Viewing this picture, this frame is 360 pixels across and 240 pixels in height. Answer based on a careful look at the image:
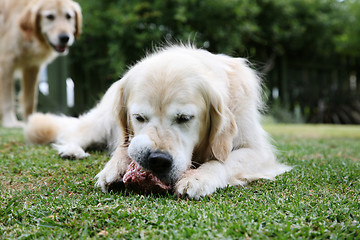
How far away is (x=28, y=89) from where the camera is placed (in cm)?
659

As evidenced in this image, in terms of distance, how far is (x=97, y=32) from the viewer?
10148 mm

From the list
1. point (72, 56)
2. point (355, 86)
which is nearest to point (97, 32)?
point (72, 56)

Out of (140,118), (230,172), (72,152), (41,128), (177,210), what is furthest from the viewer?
(41,128)

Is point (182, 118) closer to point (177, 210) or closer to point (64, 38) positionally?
point (177, 210)

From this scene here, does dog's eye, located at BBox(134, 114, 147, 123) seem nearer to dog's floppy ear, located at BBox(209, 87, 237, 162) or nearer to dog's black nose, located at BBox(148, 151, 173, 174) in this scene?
dog's black nose, located at BBox(148, 151, 173, 174)

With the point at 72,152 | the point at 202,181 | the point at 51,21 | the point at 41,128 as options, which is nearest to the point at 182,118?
the point at 202,181

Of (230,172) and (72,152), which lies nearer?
(230,172)

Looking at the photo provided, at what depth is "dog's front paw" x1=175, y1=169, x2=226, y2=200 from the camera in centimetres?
211

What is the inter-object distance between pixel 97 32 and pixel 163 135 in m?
8.62

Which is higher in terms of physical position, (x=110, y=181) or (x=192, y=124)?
(x=192, y=124)

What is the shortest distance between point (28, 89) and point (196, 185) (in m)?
5.34

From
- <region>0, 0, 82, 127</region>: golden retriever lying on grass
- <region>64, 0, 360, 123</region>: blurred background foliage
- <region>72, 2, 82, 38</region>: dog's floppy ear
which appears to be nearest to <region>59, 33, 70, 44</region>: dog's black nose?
<region>0, 0, 82, 127</region>: golden retriever lying on grass

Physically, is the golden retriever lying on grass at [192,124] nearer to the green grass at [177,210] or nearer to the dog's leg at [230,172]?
A: the dog's leg at [230,172]

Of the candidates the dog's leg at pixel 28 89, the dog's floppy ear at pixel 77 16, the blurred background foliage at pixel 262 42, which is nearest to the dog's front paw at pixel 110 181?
the dog's floppy ear at pixel 77 16
